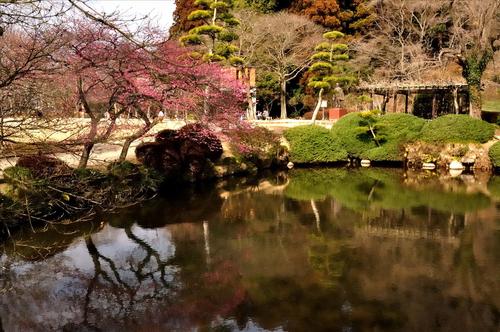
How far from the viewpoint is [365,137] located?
21.1m

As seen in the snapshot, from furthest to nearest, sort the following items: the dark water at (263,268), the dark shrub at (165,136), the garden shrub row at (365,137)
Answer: the garden shrub row at (365,137)
the dark shrub at (165,136)
the dark water at (263,268)

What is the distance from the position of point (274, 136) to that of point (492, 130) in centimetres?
898

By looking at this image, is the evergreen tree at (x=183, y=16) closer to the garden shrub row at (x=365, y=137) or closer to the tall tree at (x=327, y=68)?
the tall tree at (x=327, y=68)

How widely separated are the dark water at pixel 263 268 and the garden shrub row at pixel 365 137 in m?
7.03

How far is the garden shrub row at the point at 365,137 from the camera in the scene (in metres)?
20.0

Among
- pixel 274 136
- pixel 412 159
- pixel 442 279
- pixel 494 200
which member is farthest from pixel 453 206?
pixel 274 136

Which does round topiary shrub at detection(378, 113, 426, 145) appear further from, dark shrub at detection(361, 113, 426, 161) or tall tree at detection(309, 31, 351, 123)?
tall tree at detection(309, 31, 351, 123)

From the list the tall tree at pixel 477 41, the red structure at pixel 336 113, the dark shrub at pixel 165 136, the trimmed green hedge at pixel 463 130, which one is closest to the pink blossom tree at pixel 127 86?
the dark shrub at pixel 165 136

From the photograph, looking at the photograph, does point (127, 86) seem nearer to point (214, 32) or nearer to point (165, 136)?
point (165, 136)

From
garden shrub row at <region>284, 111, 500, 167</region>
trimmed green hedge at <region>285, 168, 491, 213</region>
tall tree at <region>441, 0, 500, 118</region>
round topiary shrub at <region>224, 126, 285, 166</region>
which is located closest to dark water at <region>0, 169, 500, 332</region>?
trimmed green hedge at <region>285, 168, 491, 213</region>

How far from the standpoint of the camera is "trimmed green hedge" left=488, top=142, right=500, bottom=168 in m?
18.2

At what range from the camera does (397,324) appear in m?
6.00

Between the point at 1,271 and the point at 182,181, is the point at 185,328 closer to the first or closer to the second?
the point at 1,271

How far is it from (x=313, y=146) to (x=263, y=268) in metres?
13.0
